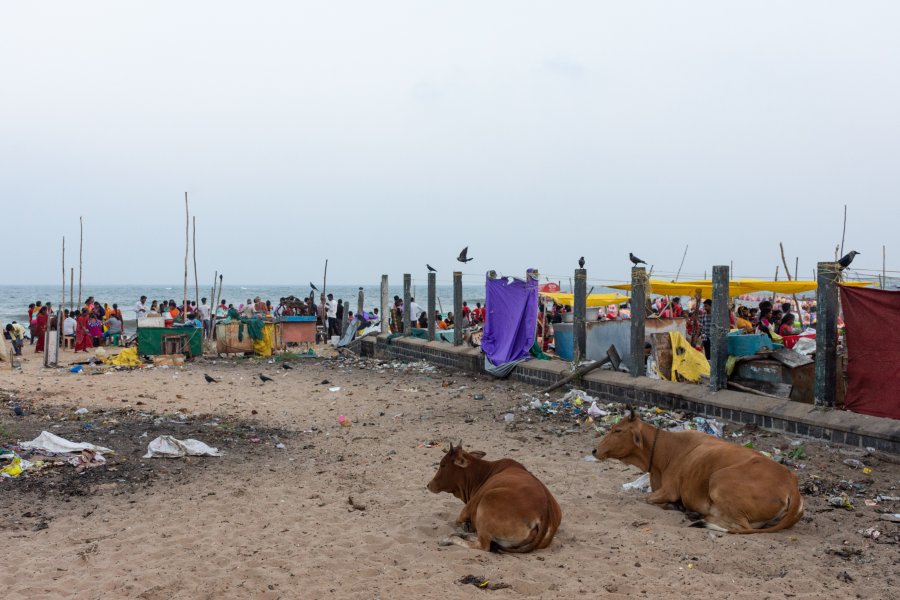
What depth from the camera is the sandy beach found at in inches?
186

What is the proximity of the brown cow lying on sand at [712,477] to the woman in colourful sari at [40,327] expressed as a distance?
19298 mm

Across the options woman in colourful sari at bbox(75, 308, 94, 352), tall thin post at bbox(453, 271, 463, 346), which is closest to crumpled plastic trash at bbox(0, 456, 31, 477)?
tall thin post at bbox(453, 271, 463, 346)

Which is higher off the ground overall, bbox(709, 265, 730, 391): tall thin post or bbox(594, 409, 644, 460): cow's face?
bbox(709, 265, 730, 391): tall thin post

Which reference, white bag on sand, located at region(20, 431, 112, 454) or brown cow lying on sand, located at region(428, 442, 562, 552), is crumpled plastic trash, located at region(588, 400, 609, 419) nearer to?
brown cow lying on sand, located at region(428, 442, 562, 552)

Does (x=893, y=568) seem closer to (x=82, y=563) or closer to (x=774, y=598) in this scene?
(x=774, y=598)

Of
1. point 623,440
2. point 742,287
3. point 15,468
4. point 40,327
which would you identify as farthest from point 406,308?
point 623,440

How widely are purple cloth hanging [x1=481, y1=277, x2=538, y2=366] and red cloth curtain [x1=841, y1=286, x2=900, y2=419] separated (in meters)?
6.66

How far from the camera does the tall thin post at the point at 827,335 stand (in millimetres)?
8188

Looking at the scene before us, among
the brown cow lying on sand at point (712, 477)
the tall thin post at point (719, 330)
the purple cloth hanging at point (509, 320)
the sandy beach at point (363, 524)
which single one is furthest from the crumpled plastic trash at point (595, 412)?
the purple cloth hanging at point (509, 320)

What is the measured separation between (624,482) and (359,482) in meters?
2.59

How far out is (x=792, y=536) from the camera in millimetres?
5426

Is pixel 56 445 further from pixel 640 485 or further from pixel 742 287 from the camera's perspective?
pixel 742 287

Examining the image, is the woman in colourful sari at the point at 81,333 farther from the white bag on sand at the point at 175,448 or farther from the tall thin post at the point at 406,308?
the white bag on sand at the point at 175,448

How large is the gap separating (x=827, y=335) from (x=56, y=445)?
851cm
